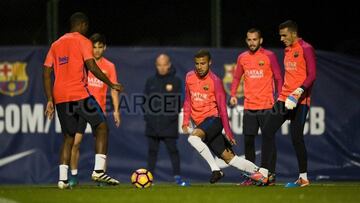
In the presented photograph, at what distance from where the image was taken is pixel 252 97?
12.8 metres

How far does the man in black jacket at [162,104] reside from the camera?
14562mm

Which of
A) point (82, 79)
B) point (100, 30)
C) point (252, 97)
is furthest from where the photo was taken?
point (100, 30)

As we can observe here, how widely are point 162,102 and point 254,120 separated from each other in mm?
2434

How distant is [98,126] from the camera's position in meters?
11.3

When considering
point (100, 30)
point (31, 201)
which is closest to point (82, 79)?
point (31, 201)

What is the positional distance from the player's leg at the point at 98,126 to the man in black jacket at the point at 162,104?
3144 mm

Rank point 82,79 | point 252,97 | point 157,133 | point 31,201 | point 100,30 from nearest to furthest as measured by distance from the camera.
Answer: point 31,201
point 82,79
point 252,97
point 157,133
point 100,30

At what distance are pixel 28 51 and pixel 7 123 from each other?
120 cm

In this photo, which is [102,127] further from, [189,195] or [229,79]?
[229,79]

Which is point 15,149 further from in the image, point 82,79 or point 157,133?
point 82,79

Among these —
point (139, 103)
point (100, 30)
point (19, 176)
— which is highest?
point (100, 30)

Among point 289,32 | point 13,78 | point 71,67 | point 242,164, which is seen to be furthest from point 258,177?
point 13,78

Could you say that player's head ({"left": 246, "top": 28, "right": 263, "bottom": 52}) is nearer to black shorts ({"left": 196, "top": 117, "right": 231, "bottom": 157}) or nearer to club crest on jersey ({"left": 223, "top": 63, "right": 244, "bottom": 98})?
black shorts ({"left": 196, "top": 117, "right": 231, "bottom": 157})

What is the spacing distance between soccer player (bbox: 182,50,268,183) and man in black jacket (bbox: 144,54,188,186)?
7.51 ft
